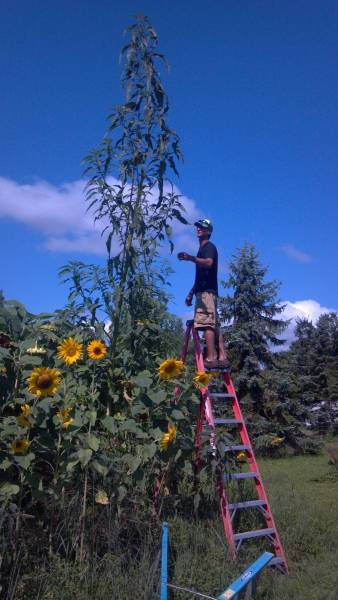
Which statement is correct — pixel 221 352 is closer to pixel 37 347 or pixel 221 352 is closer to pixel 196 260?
pixel 196 260

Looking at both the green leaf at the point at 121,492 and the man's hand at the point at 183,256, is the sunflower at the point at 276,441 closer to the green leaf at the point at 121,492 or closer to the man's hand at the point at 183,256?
the man's hand at the point at 183,256

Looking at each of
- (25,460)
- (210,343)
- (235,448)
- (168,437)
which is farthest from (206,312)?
(25,460)

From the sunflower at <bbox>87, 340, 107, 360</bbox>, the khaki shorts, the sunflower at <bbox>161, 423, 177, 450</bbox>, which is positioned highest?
the khaki shorts

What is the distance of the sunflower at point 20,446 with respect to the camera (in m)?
3.28

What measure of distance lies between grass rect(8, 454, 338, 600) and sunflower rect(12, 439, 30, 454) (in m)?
0.68

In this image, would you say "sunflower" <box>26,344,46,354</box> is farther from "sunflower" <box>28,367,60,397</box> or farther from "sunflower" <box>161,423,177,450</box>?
"sunflower" <box>161,423,177,450</box>

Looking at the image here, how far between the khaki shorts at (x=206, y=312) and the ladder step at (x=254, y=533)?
1.91 meters

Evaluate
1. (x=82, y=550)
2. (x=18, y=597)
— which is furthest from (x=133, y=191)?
(x=18, y=597)

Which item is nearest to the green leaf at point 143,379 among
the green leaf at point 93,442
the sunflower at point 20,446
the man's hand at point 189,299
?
the green leaf at point 93,442

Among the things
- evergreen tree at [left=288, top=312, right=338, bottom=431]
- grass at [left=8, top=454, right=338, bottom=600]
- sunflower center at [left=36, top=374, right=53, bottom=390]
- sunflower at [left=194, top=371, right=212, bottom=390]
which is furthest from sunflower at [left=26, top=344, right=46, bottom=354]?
evergreen tree at [left=288, top=312, right=338, bottom=431]

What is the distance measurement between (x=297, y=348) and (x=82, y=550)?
16.5 meters

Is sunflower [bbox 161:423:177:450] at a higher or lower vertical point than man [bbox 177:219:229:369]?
lower

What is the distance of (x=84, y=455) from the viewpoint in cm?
338

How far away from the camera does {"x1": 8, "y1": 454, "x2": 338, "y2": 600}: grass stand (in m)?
3.35
